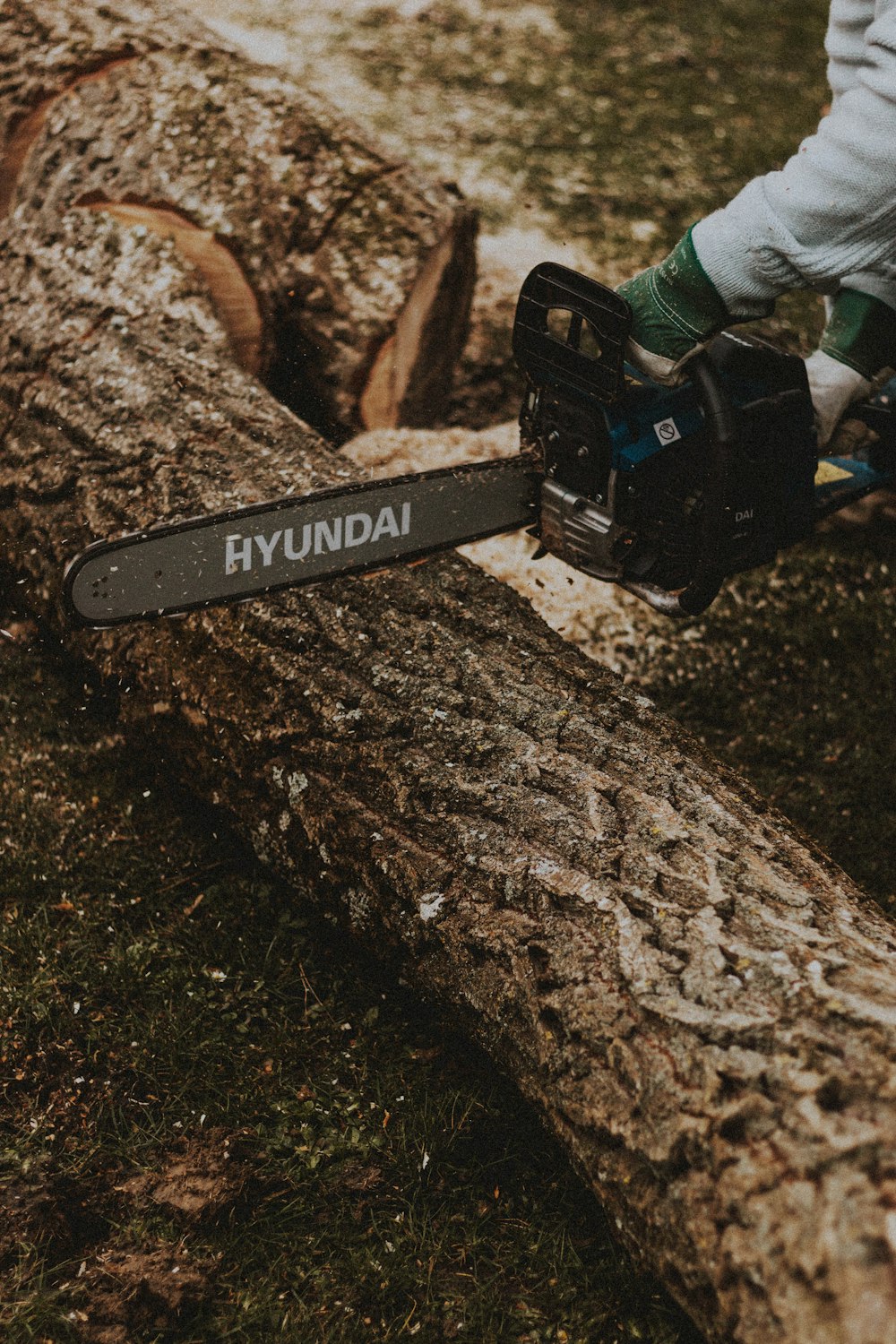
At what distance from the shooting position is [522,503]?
2.38 m

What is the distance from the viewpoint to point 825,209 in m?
1.91

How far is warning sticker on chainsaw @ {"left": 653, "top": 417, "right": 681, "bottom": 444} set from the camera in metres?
2.10

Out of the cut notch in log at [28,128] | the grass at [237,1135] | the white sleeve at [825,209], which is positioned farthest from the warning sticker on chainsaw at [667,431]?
the cut notch in log at [28,128]

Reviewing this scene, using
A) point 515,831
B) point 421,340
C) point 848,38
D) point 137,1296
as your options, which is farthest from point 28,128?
point 137,1296

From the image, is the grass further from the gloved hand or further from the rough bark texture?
the rough bark texture

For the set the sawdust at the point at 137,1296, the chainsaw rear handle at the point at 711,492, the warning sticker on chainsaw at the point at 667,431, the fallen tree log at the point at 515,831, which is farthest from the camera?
the warning sticker on chainsaw at the point at 667,431

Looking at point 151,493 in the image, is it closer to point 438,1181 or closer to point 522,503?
point 522,503

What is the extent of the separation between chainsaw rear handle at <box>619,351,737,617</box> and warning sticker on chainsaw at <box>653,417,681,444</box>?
67 millimetres

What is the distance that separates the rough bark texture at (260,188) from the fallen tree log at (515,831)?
25 cm

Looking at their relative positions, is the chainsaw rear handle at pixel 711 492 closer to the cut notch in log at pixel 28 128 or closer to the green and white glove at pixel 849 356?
the green and white glove at pixel 849 356

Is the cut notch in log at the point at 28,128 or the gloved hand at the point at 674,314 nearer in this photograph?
the gloved hand at the point at 674,314

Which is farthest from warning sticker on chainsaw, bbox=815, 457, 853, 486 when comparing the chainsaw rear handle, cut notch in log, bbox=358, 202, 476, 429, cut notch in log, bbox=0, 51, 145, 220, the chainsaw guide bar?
cut notch in log, bbox=0, 51, 145, 220

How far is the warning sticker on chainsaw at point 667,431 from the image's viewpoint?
210cm

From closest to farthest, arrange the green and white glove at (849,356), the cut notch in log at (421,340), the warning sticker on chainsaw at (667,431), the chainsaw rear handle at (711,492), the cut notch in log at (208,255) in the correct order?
the chainsaw rear handle at (711,492), the warning sticker on chainsaw at (667,431), the green and white glove at (849,356), the cut notch in log at (208,255), the cut notch in log at (421,340)
